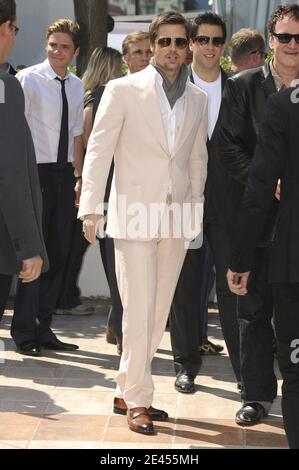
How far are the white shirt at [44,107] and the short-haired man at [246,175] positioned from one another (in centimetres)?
185

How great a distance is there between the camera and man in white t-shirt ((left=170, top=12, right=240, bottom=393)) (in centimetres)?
605

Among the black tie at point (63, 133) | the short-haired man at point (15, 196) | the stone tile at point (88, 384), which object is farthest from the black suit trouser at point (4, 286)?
the black tie at point (63, 133)

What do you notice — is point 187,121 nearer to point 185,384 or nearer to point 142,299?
point 142,299

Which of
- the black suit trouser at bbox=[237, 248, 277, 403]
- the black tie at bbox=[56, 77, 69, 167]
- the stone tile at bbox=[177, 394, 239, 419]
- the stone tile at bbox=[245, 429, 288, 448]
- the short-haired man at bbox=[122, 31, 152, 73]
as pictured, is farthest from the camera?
the black tie at bbox=[56, 77, 69, 167]

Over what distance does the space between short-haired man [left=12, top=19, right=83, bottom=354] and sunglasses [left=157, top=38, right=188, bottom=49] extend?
1799 mm

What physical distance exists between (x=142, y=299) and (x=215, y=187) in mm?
910

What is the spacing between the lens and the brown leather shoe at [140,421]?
18.0 ft

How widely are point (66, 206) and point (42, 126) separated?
59cm

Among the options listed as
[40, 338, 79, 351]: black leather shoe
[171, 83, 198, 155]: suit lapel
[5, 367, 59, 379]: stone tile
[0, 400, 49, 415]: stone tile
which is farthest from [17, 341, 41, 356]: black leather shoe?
[171, 83, 198, 155]: suit lapel

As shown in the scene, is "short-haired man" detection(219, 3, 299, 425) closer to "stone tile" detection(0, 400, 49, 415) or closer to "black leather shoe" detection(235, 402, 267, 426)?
"black leather shoe" detection(235, 402, 267, 426)

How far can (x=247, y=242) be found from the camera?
15.5 feet

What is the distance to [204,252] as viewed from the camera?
22.3 ft

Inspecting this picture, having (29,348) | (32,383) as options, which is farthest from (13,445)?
(29,348)
